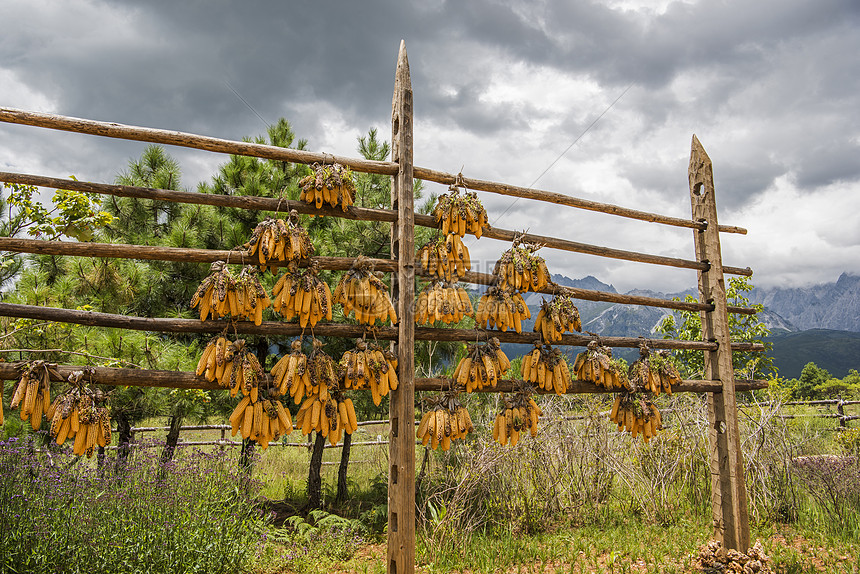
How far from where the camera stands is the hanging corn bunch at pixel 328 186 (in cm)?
350

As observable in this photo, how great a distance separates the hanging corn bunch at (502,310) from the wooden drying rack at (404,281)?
12 cm

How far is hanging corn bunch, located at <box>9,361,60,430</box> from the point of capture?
8.84 ft

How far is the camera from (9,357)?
5496mm

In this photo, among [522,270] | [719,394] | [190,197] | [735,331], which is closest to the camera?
[190,197]

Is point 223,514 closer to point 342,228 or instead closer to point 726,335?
point 342,228

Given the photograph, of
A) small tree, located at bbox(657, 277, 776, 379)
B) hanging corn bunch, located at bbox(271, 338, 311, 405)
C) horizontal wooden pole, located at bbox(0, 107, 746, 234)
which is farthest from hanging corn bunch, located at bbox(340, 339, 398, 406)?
small tree, located at bbox(657, 277, 776, 379)

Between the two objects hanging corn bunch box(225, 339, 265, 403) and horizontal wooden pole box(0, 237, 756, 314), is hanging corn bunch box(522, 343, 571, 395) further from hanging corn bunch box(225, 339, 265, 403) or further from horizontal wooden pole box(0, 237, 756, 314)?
hanging corn bunch box(225, 339, 265, 403)

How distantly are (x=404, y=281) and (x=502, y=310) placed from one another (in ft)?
2.76

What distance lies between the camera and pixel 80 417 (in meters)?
2.79

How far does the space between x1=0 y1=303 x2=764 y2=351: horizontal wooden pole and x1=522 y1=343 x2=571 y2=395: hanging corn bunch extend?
15cm

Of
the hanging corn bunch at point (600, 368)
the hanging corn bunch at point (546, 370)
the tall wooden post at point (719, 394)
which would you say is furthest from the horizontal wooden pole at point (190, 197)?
the tall wooden post at point (719, 394)

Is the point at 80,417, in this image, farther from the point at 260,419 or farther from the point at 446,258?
the point at 446,258

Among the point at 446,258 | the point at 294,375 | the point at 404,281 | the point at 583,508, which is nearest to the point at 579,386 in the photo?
the point at 446,258

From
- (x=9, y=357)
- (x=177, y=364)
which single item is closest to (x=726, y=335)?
(x=177, y=364)
